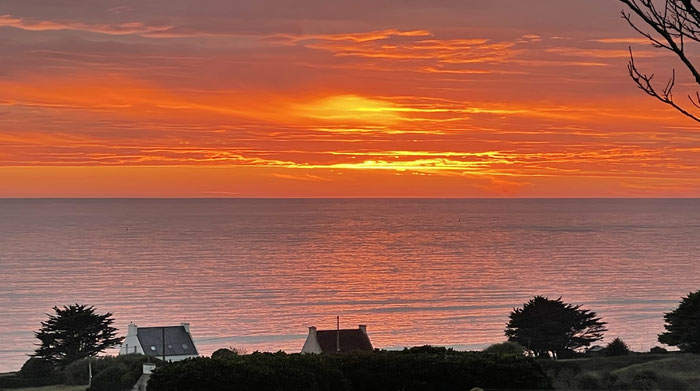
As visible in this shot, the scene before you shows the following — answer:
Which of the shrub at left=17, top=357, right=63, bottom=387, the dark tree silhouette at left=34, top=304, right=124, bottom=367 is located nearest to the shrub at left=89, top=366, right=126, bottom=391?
the shrub at left=17, top=357, right=63, bottom=387

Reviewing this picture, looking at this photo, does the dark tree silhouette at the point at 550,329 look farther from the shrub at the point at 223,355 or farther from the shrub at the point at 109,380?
the shrub at the point at 109,380

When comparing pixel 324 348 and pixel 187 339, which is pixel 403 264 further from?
pixel 324 348

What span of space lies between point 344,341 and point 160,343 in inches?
594

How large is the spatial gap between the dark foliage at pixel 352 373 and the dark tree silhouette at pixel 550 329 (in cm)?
3014

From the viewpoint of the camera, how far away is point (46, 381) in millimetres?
48719

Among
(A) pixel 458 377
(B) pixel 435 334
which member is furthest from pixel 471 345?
(A) pixel 458 377

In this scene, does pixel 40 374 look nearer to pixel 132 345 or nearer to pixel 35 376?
pixel 35 376

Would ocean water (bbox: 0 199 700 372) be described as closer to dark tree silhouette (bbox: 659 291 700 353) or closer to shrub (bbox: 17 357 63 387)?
shrub (bbox: 17 357 63 387)

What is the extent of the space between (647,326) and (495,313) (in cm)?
1280

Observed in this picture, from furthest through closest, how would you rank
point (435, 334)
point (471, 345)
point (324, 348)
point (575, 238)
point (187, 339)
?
1. point (575, 238)
2. point (435, 334)
3. point (471, 345)
4. point (187, 339)
5. point (324, 348)

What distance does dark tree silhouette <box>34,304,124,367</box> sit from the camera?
53219 millimetres

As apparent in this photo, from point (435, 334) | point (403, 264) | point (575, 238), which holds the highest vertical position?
point (575, 238)

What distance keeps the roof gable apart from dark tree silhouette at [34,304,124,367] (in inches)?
618

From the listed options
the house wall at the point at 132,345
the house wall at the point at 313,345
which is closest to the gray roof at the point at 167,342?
the house wall at the point at 132,345
